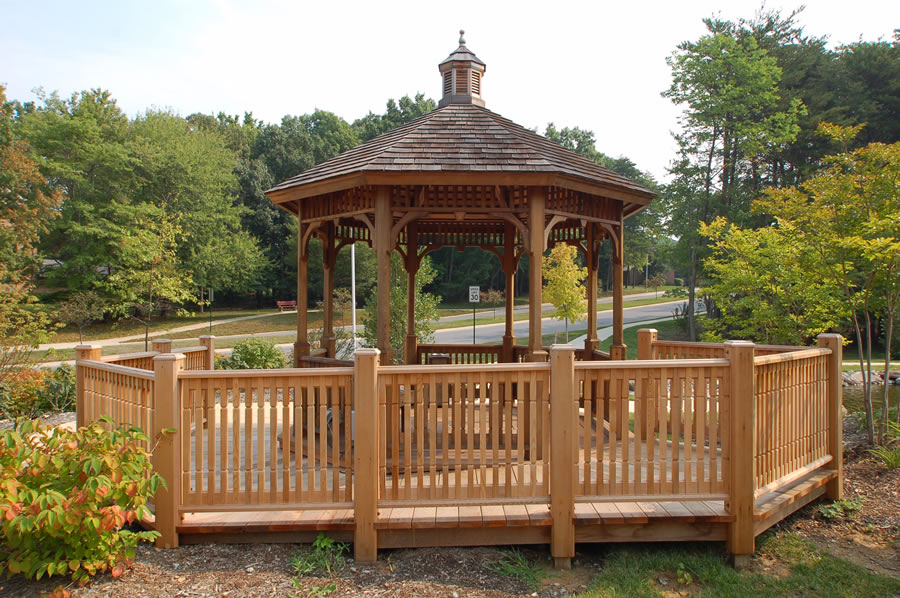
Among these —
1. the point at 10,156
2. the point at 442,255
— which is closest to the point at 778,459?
the point at 10,156

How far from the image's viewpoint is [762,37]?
2780 centimetres

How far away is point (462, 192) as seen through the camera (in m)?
6.30

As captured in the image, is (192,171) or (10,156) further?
(192,171)

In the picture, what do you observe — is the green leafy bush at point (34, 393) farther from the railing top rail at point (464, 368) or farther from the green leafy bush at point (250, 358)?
the railing top rail at point (464, 368)

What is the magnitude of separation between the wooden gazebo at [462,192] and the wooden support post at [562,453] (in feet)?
6.94

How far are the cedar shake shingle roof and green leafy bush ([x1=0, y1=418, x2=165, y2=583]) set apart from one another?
11.3 ft

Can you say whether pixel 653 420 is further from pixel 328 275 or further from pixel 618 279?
pixel 328 275

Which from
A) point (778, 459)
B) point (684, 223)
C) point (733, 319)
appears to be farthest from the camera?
point (684, 223)

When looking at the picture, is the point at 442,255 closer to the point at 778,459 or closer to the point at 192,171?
the point at 192,171

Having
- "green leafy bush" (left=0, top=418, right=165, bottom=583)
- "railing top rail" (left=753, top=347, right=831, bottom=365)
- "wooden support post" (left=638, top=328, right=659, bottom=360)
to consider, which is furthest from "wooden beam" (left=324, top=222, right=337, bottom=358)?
"railing top rail" (left=753, top=347, right=831, bottom=365)

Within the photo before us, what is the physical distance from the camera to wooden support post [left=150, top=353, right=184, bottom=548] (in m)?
3.89

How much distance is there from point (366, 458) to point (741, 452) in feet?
8.95

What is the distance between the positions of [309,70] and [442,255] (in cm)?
4054

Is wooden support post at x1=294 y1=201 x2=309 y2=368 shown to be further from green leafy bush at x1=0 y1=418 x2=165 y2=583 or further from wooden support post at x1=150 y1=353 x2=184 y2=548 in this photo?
green leafy bush at x1=0 y1=418 x2=165 y2=583
